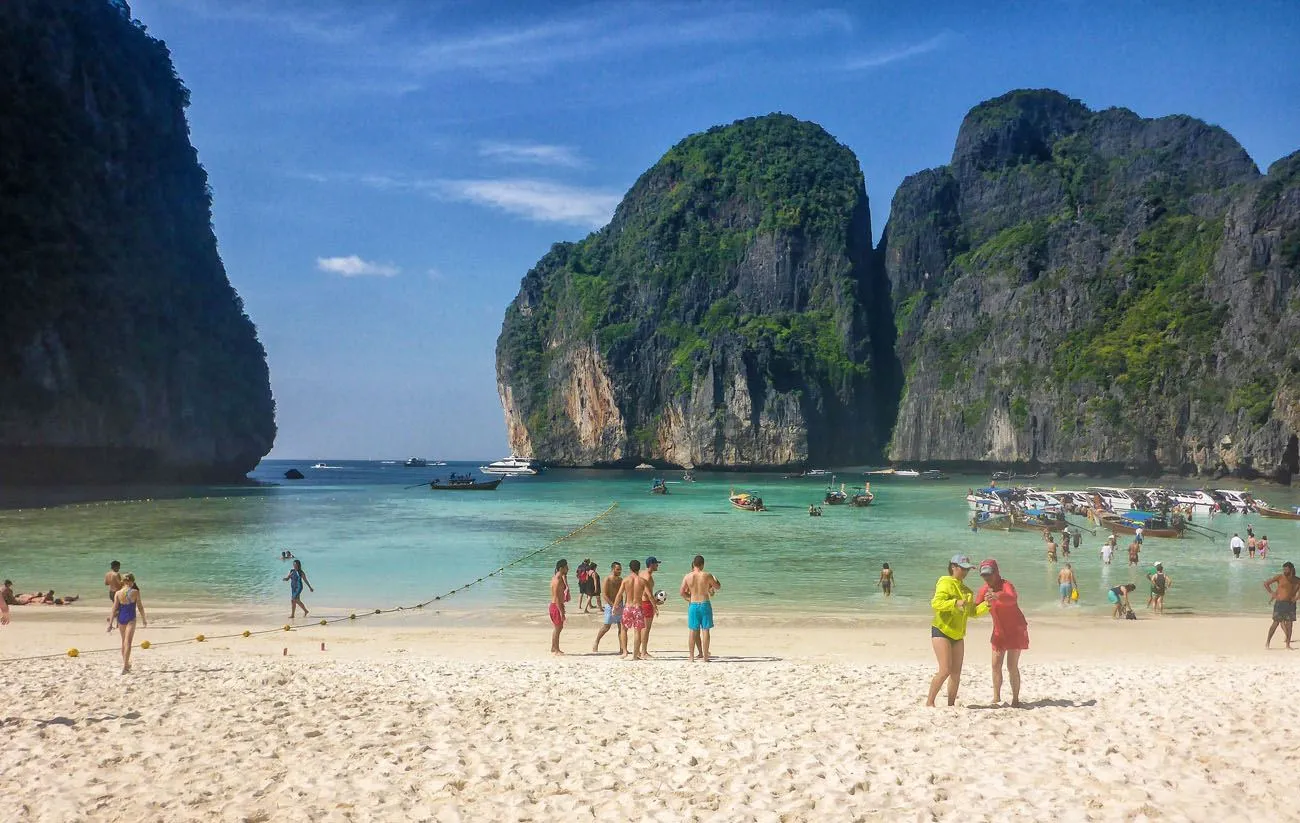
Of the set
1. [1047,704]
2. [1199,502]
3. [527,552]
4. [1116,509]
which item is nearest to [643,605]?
[1047,704]

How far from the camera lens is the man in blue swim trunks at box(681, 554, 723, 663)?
11.1 m

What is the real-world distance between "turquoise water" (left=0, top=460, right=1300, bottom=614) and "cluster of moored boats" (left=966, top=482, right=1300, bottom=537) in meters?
1.23

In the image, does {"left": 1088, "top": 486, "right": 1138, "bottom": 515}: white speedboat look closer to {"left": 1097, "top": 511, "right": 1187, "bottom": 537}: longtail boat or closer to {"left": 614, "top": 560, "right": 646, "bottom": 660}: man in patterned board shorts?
{"left": 1097, "top": 511, "right": 1187, "bottom": 537}: longtail boat

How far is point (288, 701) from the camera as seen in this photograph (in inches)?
322

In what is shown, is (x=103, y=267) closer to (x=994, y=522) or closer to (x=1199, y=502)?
(x=994, y=522)

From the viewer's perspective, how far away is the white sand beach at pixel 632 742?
18.7 ft

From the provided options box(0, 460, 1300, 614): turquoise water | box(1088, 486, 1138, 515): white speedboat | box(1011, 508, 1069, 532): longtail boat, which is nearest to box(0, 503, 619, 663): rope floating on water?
box(0, 460, 1300, 614): turquoise water

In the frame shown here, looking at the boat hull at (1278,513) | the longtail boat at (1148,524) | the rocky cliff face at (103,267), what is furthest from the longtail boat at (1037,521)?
the rocky cliff face at (103,267)

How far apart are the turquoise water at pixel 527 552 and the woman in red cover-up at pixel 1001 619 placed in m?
9.90

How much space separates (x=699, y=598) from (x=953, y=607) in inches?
167

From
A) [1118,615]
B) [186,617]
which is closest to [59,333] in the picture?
[186,617]

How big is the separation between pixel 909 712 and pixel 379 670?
629cm

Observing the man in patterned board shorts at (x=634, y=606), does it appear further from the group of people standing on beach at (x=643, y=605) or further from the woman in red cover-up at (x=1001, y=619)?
the woman in red cover-up at (x=1001, y=619)

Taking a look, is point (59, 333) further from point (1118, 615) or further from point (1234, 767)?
point (1234, 767)
